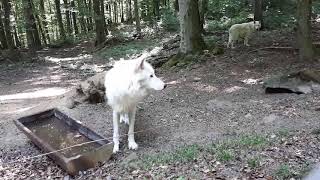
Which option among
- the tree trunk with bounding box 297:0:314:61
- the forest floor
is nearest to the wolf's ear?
the forest floor

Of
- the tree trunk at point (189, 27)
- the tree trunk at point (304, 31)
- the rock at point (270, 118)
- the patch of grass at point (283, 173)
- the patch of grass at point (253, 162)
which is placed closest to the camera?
the patch of grass at point (283, 173)

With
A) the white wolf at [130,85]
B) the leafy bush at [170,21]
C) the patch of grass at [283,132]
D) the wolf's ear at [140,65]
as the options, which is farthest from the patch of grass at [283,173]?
the leafy bush at [170,21]

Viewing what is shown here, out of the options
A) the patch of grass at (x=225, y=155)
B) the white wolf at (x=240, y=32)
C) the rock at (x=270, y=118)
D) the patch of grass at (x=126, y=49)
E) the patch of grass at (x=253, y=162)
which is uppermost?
the white wolf at (x=240, y=32)

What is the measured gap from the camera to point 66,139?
26.1 feet

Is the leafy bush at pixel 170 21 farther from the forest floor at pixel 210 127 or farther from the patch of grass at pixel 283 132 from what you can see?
the patch of grass at pixel 283 132

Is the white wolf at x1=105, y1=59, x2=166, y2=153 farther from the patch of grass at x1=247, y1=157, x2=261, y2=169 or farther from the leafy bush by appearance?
the leafy bush

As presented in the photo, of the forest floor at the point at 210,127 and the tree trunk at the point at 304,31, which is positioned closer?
the forest floor at the point at 210,127

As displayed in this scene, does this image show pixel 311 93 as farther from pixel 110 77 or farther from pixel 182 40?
pixel 182 40

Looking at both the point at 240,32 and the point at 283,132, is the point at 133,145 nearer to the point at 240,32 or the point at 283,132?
the point at 283,132

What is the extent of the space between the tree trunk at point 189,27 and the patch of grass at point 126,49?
711 cm

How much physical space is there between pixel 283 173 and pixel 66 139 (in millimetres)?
4573

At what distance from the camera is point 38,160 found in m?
7.38

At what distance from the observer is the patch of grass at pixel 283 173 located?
4.79 meters

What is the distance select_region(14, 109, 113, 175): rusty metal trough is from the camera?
6.39 m
